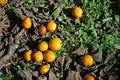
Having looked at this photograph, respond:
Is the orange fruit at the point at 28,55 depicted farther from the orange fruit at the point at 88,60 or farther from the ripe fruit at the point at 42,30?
the orange fruit at the point at 88,60

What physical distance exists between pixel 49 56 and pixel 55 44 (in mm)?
209

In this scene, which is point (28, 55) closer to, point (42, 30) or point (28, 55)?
point (28, 55)

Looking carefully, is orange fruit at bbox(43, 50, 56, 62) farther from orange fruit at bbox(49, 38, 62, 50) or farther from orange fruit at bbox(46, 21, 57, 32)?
orange fruit at bbox(46, 21, 57, 32)

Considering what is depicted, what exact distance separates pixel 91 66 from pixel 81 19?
2.69ft

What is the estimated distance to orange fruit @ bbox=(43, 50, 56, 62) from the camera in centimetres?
538

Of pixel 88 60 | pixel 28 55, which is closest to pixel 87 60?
pixel 88 60

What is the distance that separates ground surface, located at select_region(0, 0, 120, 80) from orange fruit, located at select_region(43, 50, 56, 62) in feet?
0.31

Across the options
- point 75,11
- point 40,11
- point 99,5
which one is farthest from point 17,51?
point 99,5

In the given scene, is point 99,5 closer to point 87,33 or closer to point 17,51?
point 87,33

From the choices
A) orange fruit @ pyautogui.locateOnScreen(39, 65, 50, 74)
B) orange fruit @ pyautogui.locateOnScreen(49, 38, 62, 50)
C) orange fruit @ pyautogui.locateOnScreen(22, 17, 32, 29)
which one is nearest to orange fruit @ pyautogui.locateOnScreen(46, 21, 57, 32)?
orange fruit @ pyautogui.locateOnScreen(49, 38, 62, 50)

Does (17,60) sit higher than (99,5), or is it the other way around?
(99,5)

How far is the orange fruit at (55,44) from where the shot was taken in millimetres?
5398

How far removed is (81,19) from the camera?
571 cm

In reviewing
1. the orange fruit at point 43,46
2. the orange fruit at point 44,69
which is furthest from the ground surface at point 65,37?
the orange fruit at point 43,46
